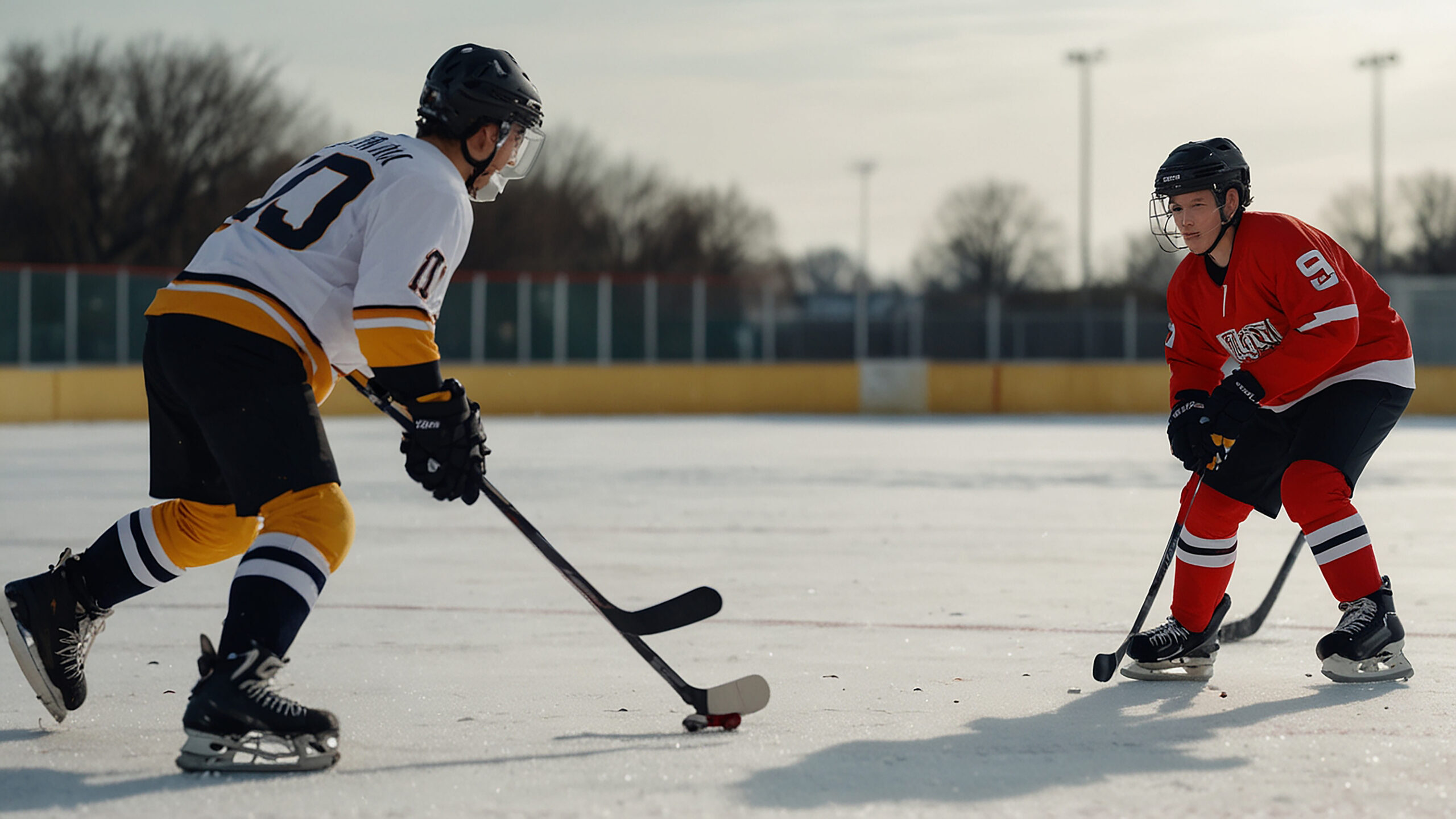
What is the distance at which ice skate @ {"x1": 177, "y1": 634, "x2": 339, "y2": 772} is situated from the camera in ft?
8.19

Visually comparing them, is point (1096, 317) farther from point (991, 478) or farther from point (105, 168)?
point (105, 168)

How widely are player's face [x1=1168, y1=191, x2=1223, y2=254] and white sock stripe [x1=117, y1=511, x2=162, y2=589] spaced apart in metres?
2.36

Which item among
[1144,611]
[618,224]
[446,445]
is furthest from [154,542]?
[618,224]

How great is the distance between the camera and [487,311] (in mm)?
20969

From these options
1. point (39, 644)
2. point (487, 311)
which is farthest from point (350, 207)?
point (487, 311)

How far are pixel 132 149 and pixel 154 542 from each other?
3140 cm

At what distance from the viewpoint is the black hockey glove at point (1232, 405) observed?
3.28 metres

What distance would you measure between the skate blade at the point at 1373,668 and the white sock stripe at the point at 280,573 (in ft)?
7.25

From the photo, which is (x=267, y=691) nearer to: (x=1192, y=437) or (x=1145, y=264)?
(x=1192, y=437)

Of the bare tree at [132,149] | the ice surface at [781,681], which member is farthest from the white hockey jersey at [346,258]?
the bare tree at [132,149]

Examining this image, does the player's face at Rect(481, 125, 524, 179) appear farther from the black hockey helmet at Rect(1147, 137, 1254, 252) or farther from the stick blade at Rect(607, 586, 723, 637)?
the black hockey helmet at Rect(1147, 137, 1254, 252)

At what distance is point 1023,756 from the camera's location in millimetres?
2662

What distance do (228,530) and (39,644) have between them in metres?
0.40

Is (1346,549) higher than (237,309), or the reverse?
(237,309)
